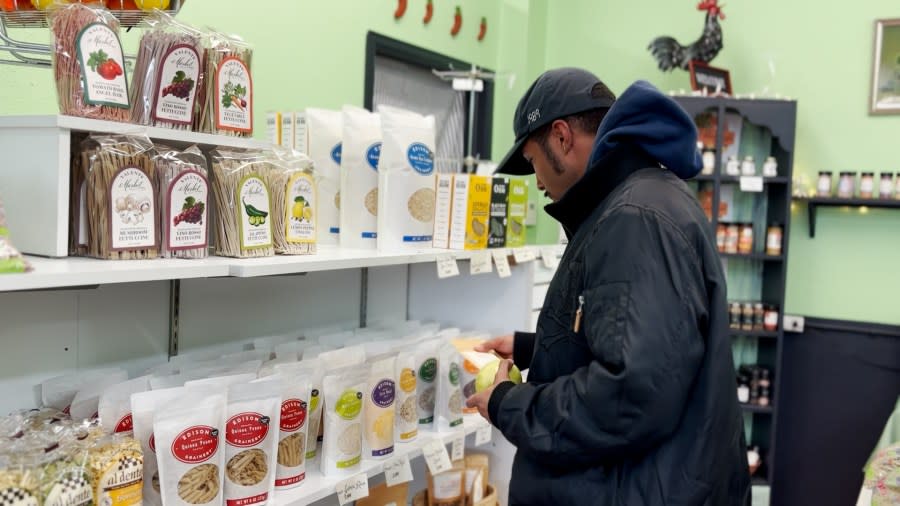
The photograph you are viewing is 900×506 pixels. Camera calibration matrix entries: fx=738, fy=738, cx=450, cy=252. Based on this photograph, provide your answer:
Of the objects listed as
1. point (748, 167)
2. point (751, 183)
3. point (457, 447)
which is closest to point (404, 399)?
point (457, 447)

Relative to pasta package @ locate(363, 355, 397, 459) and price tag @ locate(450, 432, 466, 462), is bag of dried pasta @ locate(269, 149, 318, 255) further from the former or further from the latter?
price tag @ locate(450, 432, 466, 462)

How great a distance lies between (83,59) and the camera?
1.46 metres

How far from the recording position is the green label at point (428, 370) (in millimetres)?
2326

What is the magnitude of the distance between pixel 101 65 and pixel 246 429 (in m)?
0.83

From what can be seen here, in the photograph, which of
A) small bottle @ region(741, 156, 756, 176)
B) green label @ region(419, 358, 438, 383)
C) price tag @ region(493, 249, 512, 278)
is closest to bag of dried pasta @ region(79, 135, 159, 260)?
green label @ region(419, 358, 438, 383)

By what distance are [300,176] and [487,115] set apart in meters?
2.77

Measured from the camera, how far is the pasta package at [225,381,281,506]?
1660 mm

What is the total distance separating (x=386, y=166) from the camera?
2.27m

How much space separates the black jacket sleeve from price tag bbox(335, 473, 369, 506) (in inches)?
24.7

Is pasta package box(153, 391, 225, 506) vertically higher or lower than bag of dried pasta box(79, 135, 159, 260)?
lower

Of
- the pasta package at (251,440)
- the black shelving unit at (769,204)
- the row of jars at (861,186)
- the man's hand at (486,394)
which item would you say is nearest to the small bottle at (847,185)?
the row of jars at (861,186)

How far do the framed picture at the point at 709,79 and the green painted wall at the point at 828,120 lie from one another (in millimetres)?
251

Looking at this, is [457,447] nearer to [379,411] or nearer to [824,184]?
[379,411]

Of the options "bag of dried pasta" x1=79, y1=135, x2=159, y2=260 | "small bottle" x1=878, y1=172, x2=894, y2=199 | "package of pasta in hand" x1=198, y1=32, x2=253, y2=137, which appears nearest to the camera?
"bag of dried pasta" x1=79, y1=135, x2=159, y2=260
